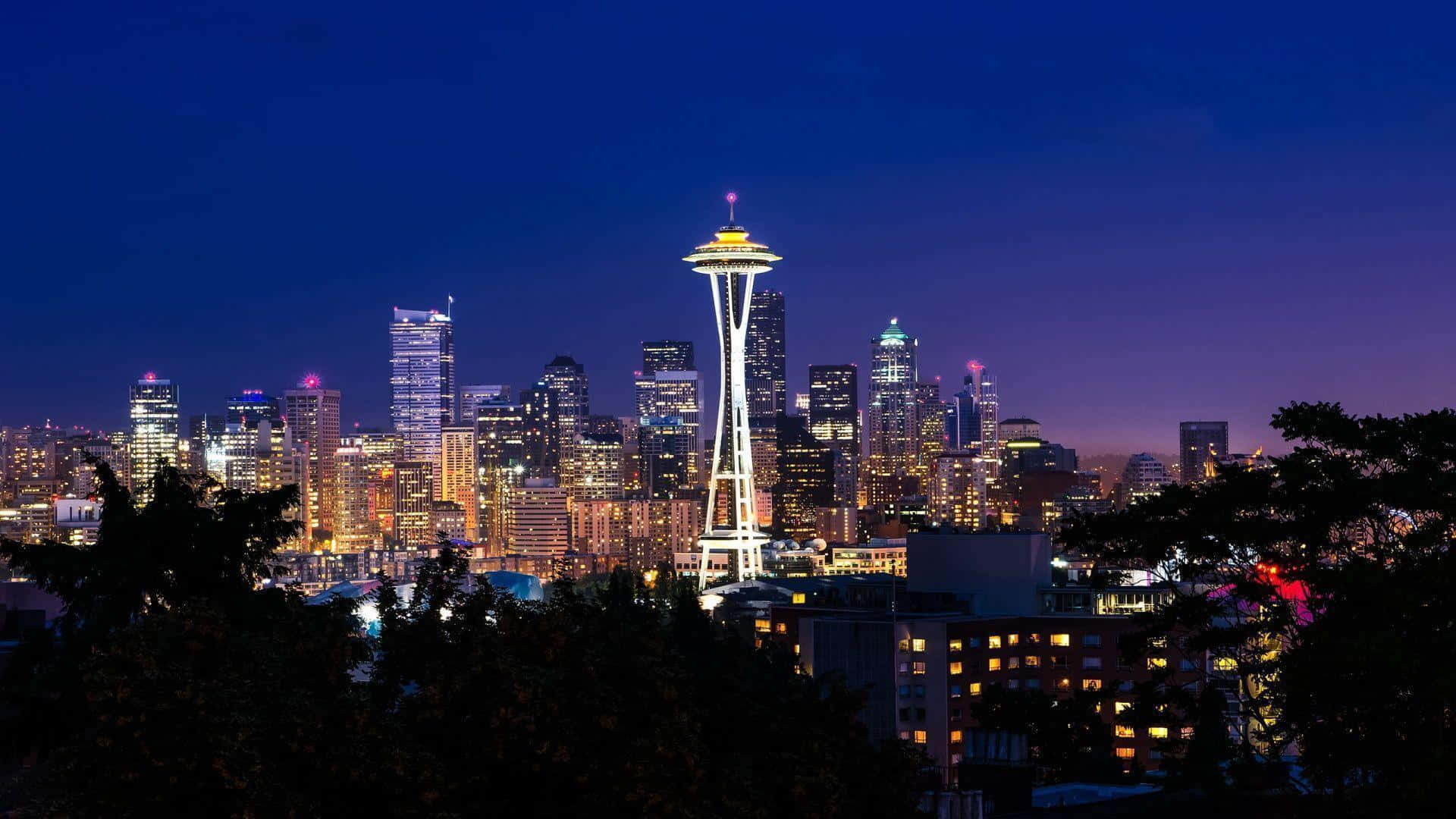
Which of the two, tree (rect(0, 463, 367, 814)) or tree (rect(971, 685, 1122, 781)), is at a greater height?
tree (rect(0, 463, 367, 814))

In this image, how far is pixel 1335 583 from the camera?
74.9 feet

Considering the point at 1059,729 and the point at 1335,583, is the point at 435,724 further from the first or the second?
the point at 1059,729

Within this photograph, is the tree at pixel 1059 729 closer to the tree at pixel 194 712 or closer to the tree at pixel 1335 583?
the tree at pixel 1335 583

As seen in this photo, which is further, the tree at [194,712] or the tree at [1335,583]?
the tree at [1335,583]

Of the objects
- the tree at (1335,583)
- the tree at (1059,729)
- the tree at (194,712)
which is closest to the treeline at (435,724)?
the tree at (194,712)

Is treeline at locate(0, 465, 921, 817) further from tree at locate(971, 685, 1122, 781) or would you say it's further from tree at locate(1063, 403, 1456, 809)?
tree at locate(971, 685, 1122, 781)

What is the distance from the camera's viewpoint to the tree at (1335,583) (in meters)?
22.5

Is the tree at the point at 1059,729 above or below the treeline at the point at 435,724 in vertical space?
below

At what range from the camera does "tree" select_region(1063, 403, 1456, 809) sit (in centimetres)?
2253

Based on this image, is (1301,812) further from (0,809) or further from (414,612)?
(0,809)

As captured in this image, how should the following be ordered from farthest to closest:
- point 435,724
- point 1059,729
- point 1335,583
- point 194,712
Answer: point 1059,729 → point 1335,583 → point 435,724 → point 194,712

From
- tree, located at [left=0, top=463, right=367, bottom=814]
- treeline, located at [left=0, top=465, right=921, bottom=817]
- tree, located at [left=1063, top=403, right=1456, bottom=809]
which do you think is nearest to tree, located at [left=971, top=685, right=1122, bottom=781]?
tree, located at [left=1063, top=403, right=1456, bottom=809]

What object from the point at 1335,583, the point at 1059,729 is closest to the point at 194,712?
the point at 1335,583

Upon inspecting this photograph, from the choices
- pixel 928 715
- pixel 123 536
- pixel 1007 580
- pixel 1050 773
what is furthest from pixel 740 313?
pixel 123 536
